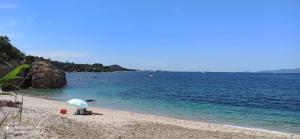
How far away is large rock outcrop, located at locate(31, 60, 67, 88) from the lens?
5578cm

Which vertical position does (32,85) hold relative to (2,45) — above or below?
below

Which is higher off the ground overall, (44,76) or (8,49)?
(8,49)

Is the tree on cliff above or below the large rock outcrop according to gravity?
above

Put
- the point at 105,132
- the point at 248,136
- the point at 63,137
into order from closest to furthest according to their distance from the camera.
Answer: the point at 63,137 → the point at 105,132 → the point at 248,136

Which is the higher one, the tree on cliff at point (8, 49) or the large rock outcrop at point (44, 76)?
the tree on cliff at point (8, 49)

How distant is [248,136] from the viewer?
1878cm

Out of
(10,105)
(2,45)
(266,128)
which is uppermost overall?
(2,45)

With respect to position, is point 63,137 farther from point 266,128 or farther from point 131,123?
point 266,128

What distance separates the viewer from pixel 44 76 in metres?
56.0

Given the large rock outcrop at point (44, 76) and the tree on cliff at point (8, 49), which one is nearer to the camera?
the tree on cliff at point (8, 49)

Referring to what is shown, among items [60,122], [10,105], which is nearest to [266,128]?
[60,122]

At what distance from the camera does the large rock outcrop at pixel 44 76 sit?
183 ft

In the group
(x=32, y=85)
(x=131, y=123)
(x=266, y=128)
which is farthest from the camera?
(x=32, y=85)

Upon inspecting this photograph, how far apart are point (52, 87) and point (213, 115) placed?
33.1 m
